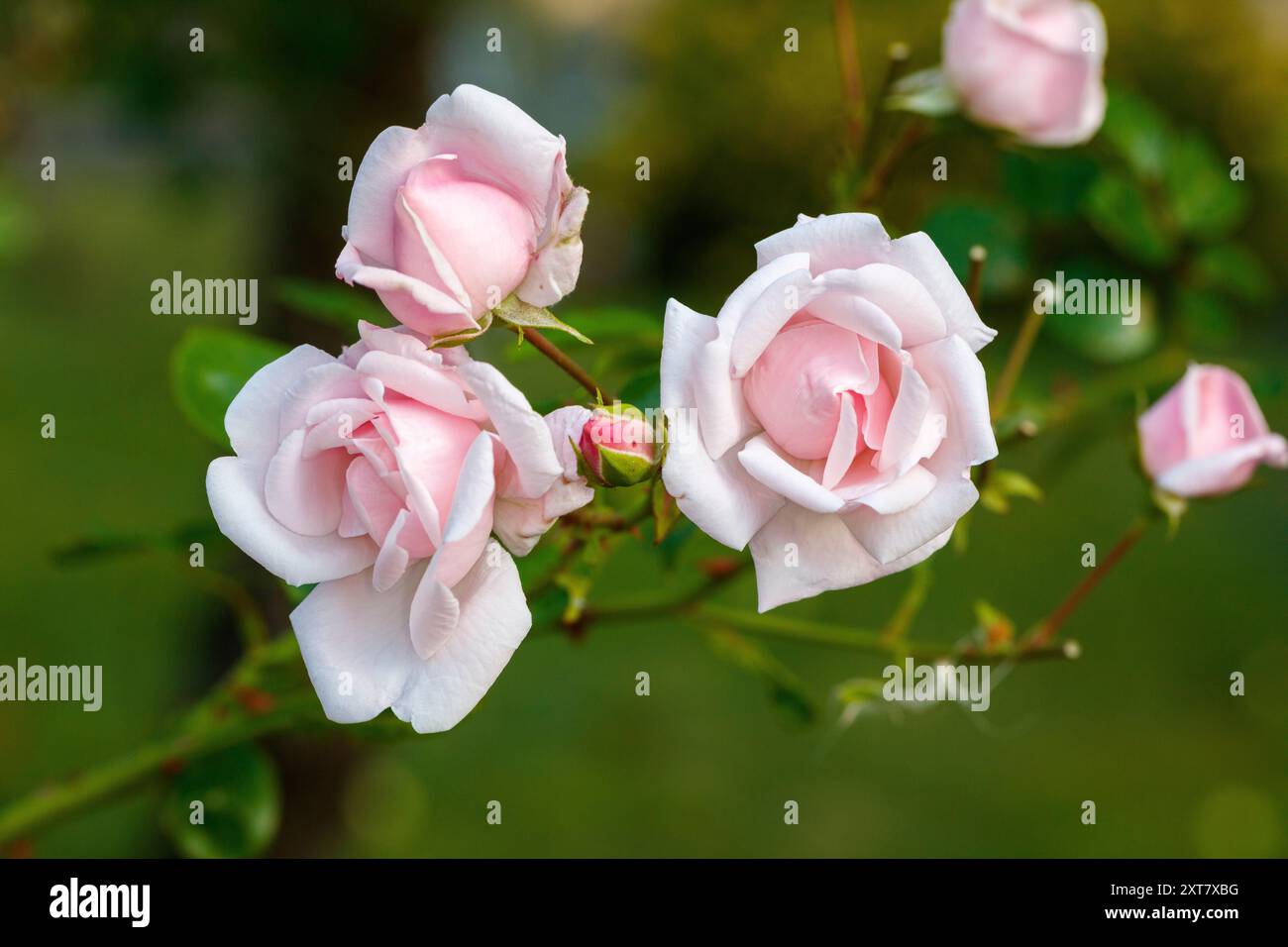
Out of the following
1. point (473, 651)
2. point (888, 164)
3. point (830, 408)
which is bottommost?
point (473, 651)

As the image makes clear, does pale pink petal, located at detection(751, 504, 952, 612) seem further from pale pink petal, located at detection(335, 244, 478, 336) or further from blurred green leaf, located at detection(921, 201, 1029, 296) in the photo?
blurred green leaf, located at detection(921, 201, 1029, 296)

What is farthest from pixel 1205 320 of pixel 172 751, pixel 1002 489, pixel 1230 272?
pixel 172 751

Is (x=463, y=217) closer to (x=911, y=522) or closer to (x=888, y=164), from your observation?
(x=911, y=522)

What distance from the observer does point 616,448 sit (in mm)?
533

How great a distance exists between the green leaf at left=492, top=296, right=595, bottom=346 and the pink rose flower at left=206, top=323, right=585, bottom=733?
1.6 inches

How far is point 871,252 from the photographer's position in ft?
1.83

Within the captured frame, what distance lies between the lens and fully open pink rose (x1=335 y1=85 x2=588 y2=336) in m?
0.54

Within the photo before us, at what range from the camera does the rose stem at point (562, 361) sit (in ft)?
1.91

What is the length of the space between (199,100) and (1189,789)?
2.66 metres

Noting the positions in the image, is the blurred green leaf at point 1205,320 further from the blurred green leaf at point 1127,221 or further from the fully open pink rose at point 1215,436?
the fully open pink rose at point 1215,436

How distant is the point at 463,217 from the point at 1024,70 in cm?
50

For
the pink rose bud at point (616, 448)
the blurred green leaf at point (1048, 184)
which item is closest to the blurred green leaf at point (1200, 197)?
the blurred green leaf at point (1048, 184)

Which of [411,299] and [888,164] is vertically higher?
[888,164]

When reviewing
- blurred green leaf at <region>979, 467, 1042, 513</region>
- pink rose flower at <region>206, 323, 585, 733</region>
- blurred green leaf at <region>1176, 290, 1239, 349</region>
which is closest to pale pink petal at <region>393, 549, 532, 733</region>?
pink rose flower at <region>206, 323, 585, 733</region>
